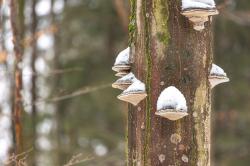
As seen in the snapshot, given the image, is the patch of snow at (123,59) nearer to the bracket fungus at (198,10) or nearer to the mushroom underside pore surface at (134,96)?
the mushroom underside pore surface at (134,96)

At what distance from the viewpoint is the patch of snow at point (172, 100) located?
282cm

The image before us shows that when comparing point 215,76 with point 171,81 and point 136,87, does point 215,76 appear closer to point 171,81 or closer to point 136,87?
point 171,81

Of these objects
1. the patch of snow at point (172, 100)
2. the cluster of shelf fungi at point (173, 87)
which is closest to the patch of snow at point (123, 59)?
the cluster of shelf fungi at point (173, 87)

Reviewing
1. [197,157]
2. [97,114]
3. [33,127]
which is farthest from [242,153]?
[197,157]

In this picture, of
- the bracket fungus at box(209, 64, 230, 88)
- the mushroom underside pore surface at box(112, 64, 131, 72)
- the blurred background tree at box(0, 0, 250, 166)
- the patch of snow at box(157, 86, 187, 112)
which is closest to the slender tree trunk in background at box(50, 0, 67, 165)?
the blurred background tree at box(0, 0, 250, 166)

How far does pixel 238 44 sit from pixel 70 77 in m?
4.87

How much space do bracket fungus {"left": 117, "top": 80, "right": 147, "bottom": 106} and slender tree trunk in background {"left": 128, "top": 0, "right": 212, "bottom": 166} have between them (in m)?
0.03

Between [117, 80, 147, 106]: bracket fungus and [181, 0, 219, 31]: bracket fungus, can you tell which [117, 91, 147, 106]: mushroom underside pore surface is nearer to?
[117, 80, 147, 106]: bracket fungus

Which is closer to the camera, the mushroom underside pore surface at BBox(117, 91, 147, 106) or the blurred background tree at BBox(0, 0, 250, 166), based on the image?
the mushroom underside pore surface at BBox(117, 91, 147, 106)

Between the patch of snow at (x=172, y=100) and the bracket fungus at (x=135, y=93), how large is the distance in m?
0.10

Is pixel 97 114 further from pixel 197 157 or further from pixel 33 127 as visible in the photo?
pixel 197 157

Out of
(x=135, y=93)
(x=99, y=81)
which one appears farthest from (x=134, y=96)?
(x=99, y=81)

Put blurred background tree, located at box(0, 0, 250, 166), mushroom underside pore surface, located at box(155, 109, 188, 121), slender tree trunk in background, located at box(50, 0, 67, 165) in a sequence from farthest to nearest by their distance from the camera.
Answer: blurred background tree, located at box(0, 0, 250, 166) < slender tree trunk in background, located at box(50, 0, 67, 165) < mushroom underside pore surface, located at box(155, 109, 188, 121)

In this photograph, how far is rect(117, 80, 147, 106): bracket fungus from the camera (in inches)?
114
